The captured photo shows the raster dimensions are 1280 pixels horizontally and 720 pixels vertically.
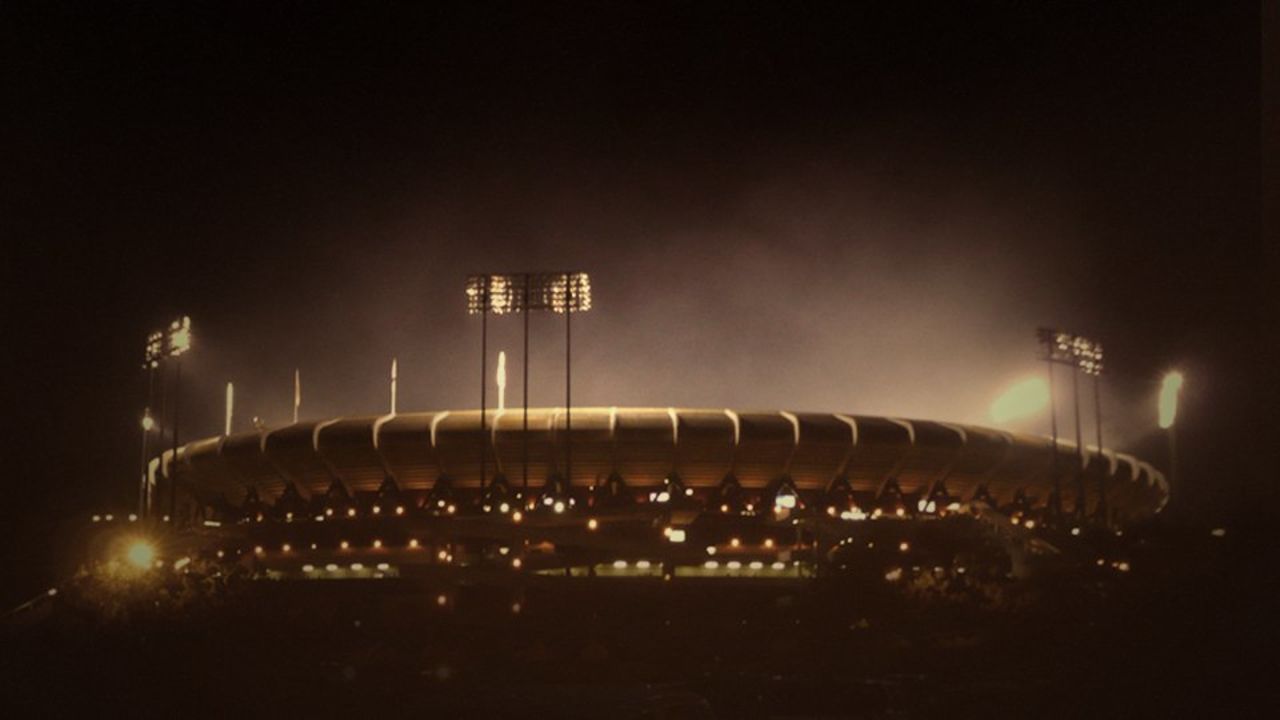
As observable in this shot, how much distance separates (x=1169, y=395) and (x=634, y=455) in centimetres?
2645

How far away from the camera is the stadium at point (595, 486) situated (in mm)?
41000

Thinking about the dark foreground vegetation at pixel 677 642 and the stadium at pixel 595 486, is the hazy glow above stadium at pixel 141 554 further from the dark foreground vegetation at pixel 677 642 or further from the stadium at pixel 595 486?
the dark foreground vegetation at pixel 677 642

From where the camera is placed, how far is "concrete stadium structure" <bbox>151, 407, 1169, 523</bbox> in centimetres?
4734

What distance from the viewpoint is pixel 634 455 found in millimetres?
47500

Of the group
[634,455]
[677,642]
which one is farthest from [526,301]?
[677,642]

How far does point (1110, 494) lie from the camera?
6134 centimetres

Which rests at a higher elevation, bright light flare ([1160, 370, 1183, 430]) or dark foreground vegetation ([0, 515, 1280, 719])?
bright light flare ([1160, 370, 1183, 430])

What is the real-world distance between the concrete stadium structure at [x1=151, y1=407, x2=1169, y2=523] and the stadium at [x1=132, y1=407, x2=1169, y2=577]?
0.23 ft

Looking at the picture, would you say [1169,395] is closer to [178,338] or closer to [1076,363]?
[1076,363]

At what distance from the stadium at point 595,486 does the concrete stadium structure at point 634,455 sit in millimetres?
71

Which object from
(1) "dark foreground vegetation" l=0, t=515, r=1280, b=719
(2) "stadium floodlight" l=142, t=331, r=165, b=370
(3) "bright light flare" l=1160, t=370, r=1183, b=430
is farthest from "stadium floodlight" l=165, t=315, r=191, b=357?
(3) "bright light flare" l=1160, t=370, r=1183, b=430

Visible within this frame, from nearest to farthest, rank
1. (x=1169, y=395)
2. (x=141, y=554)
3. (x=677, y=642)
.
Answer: (x=677, y=642)
(x=141, y=554)
(x=1169, y=395)

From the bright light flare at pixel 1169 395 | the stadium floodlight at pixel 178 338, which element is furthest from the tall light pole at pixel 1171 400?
the stadium floodlight at pixel 178 338

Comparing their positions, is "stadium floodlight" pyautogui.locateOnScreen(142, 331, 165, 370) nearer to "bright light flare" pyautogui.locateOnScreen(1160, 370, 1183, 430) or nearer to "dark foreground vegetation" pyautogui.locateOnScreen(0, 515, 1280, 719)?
"dark foreground vegetation" pyautogui.locateOnScreen(0, 515, 1280, 719)
